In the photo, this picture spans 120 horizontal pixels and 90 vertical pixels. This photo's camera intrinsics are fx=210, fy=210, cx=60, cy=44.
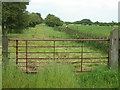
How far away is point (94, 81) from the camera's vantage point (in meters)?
5.48

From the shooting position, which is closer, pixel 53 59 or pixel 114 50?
pixel 53 59

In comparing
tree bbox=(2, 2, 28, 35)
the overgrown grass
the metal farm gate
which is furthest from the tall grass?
tree bbox=(2, 2, 28, 35)

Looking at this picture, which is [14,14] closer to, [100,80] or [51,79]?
[100,80]

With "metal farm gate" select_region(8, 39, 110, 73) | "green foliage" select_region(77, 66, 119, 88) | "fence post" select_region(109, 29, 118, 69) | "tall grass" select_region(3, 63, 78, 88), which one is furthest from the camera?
"fence post" select_region(109, 29, 118, 69)

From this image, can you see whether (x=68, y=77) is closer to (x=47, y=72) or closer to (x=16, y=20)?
(x=47, y=72)

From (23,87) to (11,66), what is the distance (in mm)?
771

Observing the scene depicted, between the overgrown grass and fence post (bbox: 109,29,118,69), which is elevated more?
fence post (bbox: 109,29,118,69)

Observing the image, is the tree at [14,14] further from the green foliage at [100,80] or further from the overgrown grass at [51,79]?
the overgrown grass at [51,79]

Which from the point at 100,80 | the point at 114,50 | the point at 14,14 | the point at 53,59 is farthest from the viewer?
the point at 14,14

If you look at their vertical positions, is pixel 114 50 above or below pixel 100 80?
above

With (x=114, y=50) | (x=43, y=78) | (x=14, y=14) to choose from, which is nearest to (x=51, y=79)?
(x=43, y=78)

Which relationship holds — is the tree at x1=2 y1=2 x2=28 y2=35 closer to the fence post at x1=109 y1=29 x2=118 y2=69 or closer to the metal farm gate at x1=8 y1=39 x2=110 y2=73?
the metal farm gate at x1=8 y1=39 x2=110 y2=73

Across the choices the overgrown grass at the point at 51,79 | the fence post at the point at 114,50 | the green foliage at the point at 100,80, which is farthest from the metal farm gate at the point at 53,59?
the green foliage at the point at 100,80

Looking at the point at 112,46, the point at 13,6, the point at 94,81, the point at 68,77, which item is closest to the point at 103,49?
the point at 112,46
